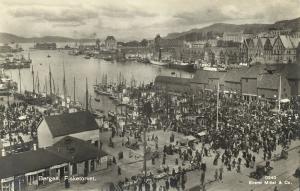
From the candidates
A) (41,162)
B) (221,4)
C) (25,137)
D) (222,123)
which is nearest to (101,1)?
(221,4)

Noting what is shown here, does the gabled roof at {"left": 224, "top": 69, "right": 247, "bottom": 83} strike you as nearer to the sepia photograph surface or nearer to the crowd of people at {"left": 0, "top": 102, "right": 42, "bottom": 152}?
the sepia photograph surface

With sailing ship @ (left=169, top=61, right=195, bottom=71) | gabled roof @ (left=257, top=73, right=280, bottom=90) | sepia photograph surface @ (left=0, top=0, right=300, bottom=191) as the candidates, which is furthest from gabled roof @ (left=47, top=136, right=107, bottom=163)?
sailing ship @ (left=169, top=61, right=195, bottom=71)

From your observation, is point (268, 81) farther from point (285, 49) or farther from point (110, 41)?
point (285, 49)

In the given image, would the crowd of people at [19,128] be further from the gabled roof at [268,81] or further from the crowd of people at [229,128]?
the gabled roof at [268,81]

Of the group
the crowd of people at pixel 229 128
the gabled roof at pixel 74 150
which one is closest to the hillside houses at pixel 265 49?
the crowd of people at pixel 229 128

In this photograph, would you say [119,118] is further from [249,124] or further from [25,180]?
[25,180]
